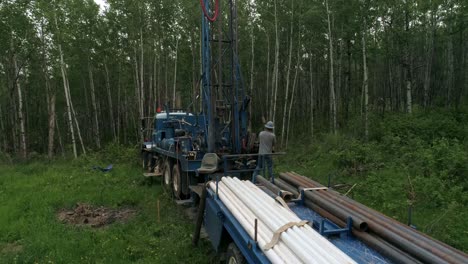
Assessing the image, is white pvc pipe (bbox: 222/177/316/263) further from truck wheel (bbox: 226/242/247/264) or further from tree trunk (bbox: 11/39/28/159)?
tree trunk (bbox: 11/39/28/159)

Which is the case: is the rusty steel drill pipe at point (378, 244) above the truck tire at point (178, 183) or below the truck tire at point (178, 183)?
above

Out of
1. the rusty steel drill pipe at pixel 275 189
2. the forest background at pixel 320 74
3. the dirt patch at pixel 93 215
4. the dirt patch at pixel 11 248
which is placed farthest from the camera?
the forest background at pixel 320 74

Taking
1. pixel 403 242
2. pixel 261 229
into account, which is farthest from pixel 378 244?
pixel 261 229

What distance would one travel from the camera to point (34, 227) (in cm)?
714

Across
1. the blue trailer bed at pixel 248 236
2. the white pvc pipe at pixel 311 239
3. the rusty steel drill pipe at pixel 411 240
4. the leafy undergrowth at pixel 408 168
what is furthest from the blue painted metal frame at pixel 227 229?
the leafy undergrowth at pixel 408 168

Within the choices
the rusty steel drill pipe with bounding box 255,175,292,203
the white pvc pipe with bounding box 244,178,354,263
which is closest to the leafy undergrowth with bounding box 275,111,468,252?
the rusty steel drill pipe with bounding box 255,175,292,203

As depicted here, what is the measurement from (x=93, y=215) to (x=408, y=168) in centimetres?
829

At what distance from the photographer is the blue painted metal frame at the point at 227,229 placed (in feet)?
10.9

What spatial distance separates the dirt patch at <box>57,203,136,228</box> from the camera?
7621 mm

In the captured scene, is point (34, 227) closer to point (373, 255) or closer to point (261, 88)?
point (373, 255)

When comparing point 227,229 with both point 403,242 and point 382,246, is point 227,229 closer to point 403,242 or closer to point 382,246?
point 382,246

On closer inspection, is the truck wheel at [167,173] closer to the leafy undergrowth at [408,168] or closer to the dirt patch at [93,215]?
the dirt patch at [93,215]

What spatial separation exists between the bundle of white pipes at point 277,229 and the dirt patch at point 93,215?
12.7ft

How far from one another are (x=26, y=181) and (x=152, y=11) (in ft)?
43.6
